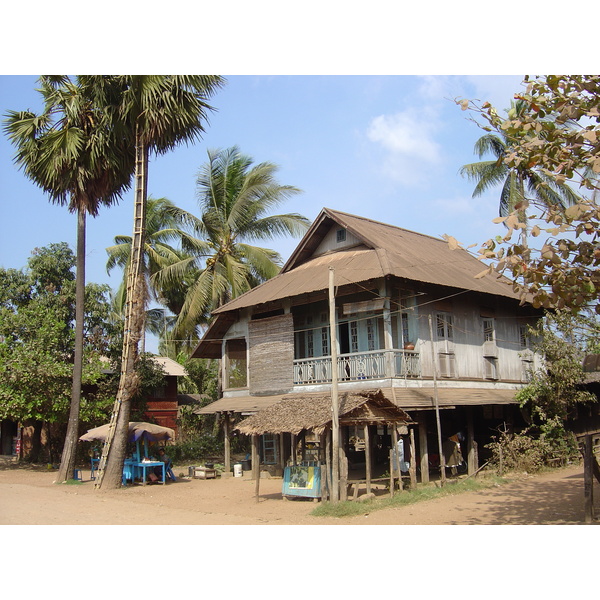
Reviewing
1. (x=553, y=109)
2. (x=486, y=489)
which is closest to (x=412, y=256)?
(x=486, y=489)

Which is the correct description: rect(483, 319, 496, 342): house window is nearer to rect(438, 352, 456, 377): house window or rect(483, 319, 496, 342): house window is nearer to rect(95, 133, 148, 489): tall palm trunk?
rect(438, 352, 456, 377): house window

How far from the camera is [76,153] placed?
1716cm

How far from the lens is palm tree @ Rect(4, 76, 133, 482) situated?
17.7 meters

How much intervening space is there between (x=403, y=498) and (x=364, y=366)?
361 centimetres

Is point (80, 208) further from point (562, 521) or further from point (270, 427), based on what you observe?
point (562, 521)

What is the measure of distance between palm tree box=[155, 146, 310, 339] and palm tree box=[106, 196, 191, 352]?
989mm

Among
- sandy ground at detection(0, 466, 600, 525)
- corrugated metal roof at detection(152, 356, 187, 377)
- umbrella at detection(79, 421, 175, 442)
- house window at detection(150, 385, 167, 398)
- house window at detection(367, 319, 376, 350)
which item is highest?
corrugated metal roof at detection(152, 356, 187, 377)

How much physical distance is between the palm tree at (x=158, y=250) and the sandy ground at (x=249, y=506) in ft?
36.9

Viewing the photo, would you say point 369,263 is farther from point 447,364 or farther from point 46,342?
point 46,342

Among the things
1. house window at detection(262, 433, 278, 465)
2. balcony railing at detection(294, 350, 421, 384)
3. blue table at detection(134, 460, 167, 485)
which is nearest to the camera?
balcony railing at detection(294, 350, 421, 384)

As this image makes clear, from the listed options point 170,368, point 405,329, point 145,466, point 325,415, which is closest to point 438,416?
point 405,329

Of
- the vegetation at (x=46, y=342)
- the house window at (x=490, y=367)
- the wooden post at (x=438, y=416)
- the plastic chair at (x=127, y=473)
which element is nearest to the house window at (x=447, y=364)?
the wooden post at (x=438, y=416)

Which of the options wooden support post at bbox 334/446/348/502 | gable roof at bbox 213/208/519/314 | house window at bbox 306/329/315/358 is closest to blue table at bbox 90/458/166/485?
gable roof at bbox 213/208/519/314

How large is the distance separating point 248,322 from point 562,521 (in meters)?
11.2
